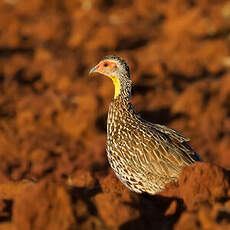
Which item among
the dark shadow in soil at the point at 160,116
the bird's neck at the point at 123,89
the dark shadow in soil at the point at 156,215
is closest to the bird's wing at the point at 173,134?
the bird's neck at the point at 123,89

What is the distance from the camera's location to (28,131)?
1296 cm

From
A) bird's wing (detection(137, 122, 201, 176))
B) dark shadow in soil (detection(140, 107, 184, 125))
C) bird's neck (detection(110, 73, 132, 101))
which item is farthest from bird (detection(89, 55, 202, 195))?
dark shadow in soil (detection(140, 107, 184, 125))

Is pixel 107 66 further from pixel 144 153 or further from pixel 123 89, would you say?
pixel 144 153

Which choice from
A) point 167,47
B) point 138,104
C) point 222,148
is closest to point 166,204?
point 222,148

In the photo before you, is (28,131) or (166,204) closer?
(166,204)

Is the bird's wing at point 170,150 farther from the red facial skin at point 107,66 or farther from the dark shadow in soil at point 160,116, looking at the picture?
the dark shadow in soil at point 160,116

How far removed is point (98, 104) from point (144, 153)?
729 centimetres

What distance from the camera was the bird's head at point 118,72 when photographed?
7.17 metres

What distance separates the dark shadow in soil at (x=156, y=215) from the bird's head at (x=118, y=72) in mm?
1952

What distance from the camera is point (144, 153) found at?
631cm

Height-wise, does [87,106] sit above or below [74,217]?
above

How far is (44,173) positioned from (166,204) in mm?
6071

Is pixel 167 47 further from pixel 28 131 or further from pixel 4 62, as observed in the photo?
pixel 28 131

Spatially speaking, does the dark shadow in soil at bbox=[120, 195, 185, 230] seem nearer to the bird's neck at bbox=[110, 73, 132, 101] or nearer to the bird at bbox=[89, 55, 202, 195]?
the bird at bbox=[89, 55, 202, 195]
